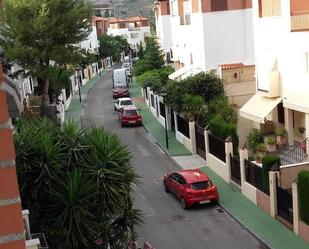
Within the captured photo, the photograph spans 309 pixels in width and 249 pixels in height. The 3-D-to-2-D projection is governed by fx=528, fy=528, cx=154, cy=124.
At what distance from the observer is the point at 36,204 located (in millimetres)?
13539

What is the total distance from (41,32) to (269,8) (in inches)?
612

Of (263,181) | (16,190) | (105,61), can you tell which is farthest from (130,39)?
(16,190)

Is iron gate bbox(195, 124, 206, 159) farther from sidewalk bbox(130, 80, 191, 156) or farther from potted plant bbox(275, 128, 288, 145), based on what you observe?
potted plant bbox(275, 128, 288, 145)

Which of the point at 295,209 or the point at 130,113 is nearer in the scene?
the point at 295,209

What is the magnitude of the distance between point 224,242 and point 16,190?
15039 mm

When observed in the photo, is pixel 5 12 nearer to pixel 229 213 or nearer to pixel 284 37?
pixel 284 37

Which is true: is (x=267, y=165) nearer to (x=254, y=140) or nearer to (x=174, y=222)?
(x=174, y=222)

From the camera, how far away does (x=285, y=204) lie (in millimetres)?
18703

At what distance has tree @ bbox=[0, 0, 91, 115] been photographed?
1356 inches

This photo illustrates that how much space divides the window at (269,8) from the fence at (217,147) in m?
6.78

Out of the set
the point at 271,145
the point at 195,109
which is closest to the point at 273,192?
the point at 271,145

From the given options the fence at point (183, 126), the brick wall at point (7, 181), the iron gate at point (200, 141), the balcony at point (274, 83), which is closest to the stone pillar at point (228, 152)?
the balcony at point (274, 83)

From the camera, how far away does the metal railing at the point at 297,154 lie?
2339cm

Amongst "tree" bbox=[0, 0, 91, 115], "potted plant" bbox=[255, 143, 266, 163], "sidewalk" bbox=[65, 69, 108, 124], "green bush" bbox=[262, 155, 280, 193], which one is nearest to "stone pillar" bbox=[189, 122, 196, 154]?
"potted plant" bbox=[255, 143, 266, 163]
